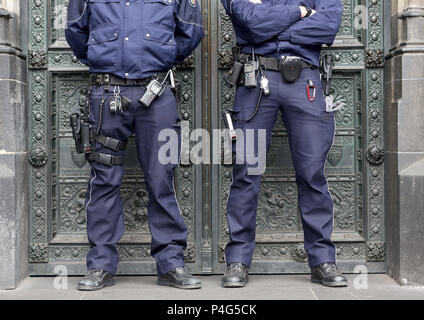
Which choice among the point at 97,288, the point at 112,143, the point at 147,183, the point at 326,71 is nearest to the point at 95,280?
the point at 97,288

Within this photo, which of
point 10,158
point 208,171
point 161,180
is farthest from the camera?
point 208,171

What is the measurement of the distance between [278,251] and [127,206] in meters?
1.15

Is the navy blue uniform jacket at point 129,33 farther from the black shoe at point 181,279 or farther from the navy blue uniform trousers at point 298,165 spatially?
the black shoe at point 181,279

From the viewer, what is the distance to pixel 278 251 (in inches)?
218

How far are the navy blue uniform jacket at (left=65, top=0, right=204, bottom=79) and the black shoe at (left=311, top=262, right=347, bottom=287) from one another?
5.55 feet

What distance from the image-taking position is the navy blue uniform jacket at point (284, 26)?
16.1 ft

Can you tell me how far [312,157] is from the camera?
5.02m

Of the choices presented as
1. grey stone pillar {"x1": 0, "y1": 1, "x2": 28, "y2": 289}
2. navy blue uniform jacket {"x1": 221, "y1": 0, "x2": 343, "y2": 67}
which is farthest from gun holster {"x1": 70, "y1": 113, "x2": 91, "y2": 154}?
navy blue uniform jacket {"x1": 221, "y1": 0, "x2": 343, "y2": 67}

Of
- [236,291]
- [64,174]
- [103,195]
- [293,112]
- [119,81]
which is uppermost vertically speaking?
[119,81]

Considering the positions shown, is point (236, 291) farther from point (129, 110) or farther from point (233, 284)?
point (129, 110)

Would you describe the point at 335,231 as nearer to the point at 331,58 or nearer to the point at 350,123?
the point at 350,123

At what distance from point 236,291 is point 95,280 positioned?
93cm

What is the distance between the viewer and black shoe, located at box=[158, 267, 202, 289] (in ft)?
16.3

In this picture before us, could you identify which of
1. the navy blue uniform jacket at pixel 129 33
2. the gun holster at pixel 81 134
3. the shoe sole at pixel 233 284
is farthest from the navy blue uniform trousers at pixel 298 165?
the gun holster at pixel 81 134
